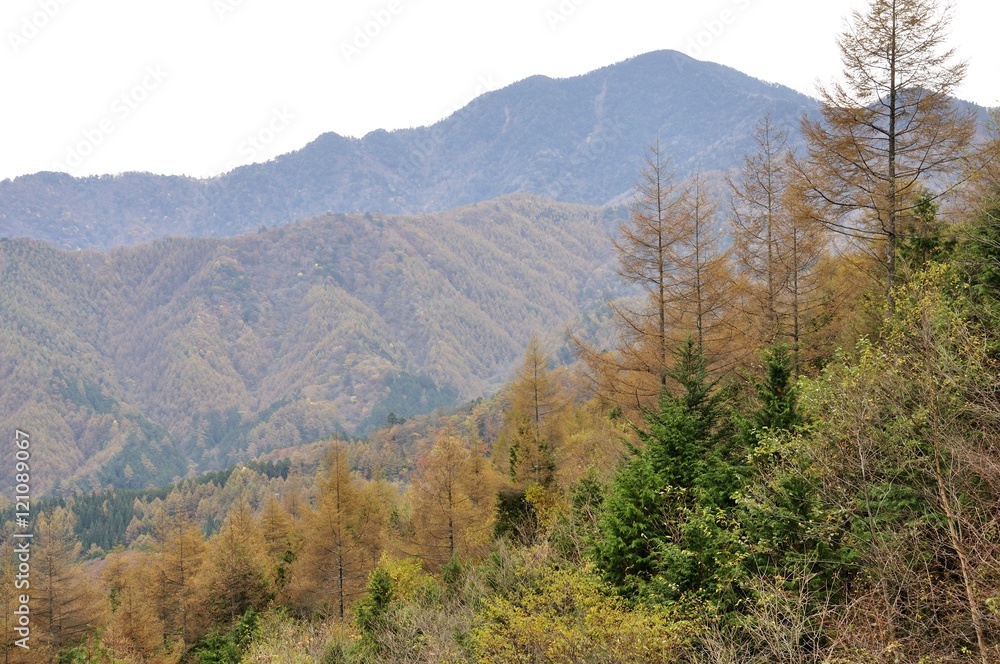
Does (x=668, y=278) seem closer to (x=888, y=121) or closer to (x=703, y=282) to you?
(x=703, y=282)

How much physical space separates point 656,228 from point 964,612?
15.2 m

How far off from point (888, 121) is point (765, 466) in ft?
35.0

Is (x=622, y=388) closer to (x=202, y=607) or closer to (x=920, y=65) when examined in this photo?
(x=920, y=65)

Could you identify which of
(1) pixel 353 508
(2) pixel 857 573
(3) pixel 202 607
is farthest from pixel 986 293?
(3) pixel 202 607

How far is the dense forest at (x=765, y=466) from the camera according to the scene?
30.7ft

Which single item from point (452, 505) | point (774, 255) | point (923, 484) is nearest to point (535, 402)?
point (452, 505)

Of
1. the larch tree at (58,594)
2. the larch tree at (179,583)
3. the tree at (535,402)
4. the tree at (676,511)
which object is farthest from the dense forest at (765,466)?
the larch tree at (58,594)

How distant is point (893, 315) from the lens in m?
14.9

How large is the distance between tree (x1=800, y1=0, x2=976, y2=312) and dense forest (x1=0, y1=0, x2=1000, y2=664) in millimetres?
64

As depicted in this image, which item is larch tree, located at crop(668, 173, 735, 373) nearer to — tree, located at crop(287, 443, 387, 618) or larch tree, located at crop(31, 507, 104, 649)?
tree, located at crop(287, 443, 387, 618)

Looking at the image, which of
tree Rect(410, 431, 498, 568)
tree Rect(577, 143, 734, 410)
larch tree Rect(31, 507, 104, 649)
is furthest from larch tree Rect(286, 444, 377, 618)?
tree Rect(577, 143, 734, 410)

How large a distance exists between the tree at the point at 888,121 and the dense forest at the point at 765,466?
64 millimetres

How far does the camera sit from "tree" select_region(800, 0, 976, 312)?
15570 millimetres

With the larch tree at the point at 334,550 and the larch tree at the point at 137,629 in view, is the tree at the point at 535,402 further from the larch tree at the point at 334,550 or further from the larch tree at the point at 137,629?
the larch tree at the point at 137,629
